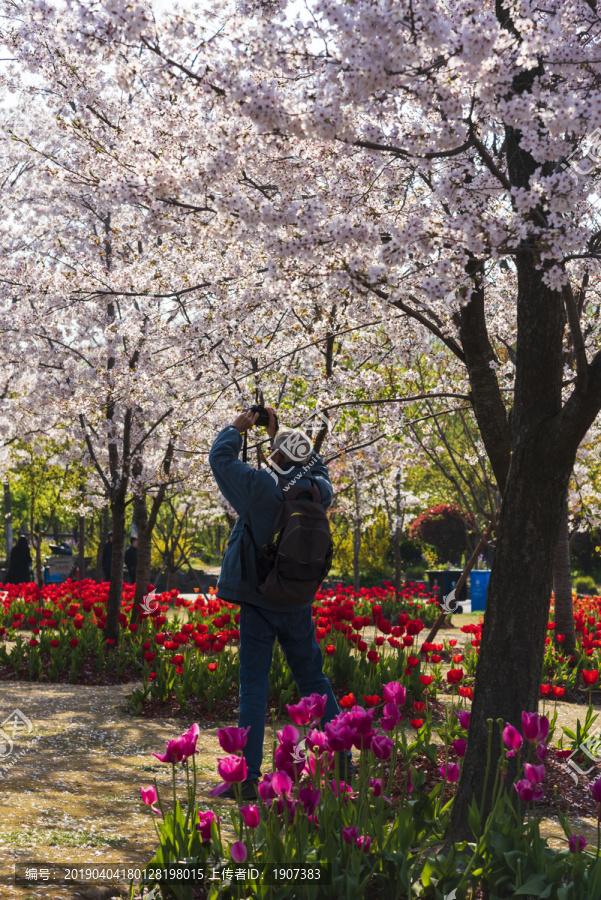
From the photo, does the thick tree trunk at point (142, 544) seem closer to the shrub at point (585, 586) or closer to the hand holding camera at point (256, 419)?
the hand holding camera at point (256, 419)

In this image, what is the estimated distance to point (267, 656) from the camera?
3842 mm

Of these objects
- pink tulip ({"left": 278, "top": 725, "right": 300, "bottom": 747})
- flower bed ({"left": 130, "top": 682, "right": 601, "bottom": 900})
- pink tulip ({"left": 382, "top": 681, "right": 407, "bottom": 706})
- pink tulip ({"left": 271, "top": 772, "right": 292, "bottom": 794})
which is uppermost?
pink tulip ({"left": 382, "top": 681, "right": 407, "bottom": 706})

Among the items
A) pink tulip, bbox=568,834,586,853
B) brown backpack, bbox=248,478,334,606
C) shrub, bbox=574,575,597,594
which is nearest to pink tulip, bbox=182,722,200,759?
pink tulip, bbox=568,834,586,853

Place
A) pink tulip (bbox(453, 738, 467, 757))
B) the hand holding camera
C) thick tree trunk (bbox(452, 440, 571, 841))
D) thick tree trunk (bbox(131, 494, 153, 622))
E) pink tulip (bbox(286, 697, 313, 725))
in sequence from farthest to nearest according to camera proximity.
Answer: thick tree trunk (bbox(131, 494, 153, 622)), the hand holding camera, thick tree trunk (bbox(452, 440, 571, 841)), pink tulip (bbox(453, 738, 467, 757)), pink tulip (bbox(286, 697, 313, 725))

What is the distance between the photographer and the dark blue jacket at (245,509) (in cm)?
381

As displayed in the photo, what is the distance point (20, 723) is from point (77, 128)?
4.04 metres

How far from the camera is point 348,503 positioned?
15414mm

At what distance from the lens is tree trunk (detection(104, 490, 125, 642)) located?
7797mm

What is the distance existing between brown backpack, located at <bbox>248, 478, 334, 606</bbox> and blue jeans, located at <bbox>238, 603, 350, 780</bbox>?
18cm

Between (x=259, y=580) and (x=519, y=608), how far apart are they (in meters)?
1.29

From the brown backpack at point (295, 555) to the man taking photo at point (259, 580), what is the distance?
3cm

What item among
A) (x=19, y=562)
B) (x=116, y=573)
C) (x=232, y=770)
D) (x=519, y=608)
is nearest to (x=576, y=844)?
(x=232, y=770)

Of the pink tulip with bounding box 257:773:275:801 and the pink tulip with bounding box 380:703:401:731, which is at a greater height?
the pink tulip with bounding box 380:703:401:731

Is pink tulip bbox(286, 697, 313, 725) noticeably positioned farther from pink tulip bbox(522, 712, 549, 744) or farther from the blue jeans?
the blue jeans
